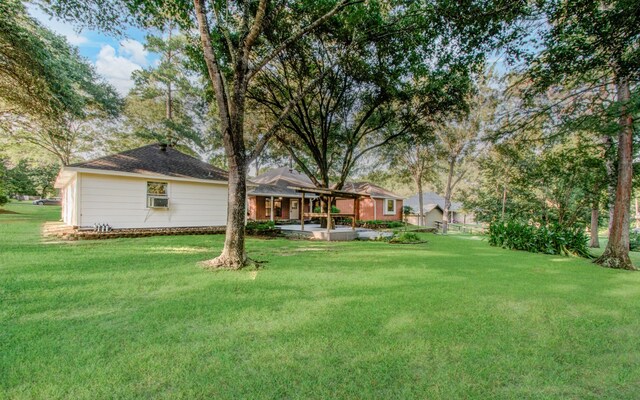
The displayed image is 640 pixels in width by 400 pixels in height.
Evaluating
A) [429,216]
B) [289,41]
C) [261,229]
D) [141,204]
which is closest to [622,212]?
[289,41]

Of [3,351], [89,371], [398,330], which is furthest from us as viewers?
[398,330]

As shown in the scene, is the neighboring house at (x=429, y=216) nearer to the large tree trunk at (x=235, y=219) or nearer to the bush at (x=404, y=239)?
the bush at (x=404, y=239)

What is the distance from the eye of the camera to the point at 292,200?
22.5 metres

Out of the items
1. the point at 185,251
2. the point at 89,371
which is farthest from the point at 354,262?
the point at 89,371

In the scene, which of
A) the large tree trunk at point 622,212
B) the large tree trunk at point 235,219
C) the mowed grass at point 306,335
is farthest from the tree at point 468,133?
the mowed grass at point 306,335

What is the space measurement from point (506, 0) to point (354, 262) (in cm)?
604

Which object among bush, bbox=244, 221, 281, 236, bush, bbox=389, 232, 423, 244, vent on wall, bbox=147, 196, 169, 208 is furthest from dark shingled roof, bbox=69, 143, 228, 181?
bush, bbox=389, 232, 423, 244

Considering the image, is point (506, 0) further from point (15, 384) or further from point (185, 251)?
point (185, 251)

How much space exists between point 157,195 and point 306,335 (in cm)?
1041

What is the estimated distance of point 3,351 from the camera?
248cm

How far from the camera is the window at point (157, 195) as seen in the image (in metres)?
11.0

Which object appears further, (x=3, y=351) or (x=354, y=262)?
(x=354, y=262)

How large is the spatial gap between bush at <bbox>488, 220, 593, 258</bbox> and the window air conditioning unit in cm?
1343

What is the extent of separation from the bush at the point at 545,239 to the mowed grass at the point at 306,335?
5.57m
